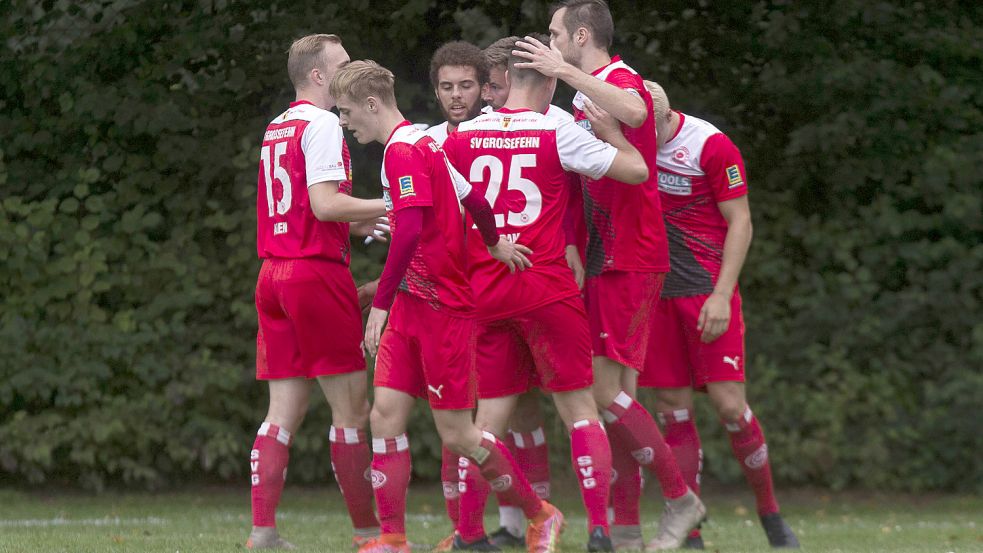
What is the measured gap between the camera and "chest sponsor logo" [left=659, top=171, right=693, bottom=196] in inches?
259

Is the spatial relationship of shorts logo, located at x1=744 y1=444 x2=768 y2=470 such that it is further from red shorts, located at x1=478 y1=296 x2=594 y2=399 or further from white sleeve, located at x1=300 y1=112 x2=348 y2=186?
white sleeve, located at x1=300 y1=112 x2=348 y2=186

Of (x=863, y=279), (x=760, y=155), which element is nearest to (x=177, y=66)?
(x=760, y=155)

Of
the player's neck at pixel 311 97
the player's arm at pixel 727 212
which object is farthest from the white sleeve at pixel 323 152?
the player's arm at pixel 727 212

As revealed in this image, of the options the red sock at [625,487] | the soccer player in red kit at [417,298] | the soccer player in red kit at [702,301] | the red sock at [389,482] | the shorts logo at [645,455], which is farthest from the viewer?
the soccer player in red kit at [702,301]

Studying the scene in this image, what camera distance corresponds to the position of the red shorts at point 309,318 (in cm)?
603

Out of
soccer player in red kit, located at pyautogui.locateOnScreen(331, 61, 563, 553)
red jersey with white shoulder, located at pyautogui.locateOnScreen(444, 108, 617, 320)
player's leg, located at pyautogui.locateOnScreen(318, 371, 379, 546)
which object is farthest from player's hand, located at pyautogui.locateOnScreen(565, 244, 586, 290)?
player's leg, located at pyautogui.locateOnScreen(318, 371, 379, 546)

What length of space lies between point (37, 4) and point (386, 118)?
5.74m

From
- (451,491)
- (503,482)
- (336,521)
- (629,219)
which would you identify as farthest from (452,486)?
(336,521)

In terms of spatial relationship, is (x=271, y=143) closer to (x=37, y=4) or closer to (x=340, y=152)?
(x=340, y=152)

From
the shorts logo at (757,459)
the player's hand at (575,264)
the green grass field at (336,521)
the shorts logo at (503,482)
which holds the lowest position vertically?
the green grass field at (336,521)

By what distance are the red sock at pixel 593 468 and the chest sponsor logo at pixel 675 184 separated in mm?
1309

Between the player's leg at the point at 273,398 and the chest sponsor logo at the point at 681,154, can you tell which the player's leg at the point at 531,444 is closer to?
the player's leg at the point at 273,398

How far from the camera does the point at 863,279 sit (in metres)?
10.6

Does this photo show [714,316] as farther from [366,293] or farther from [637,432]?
[366,293]
